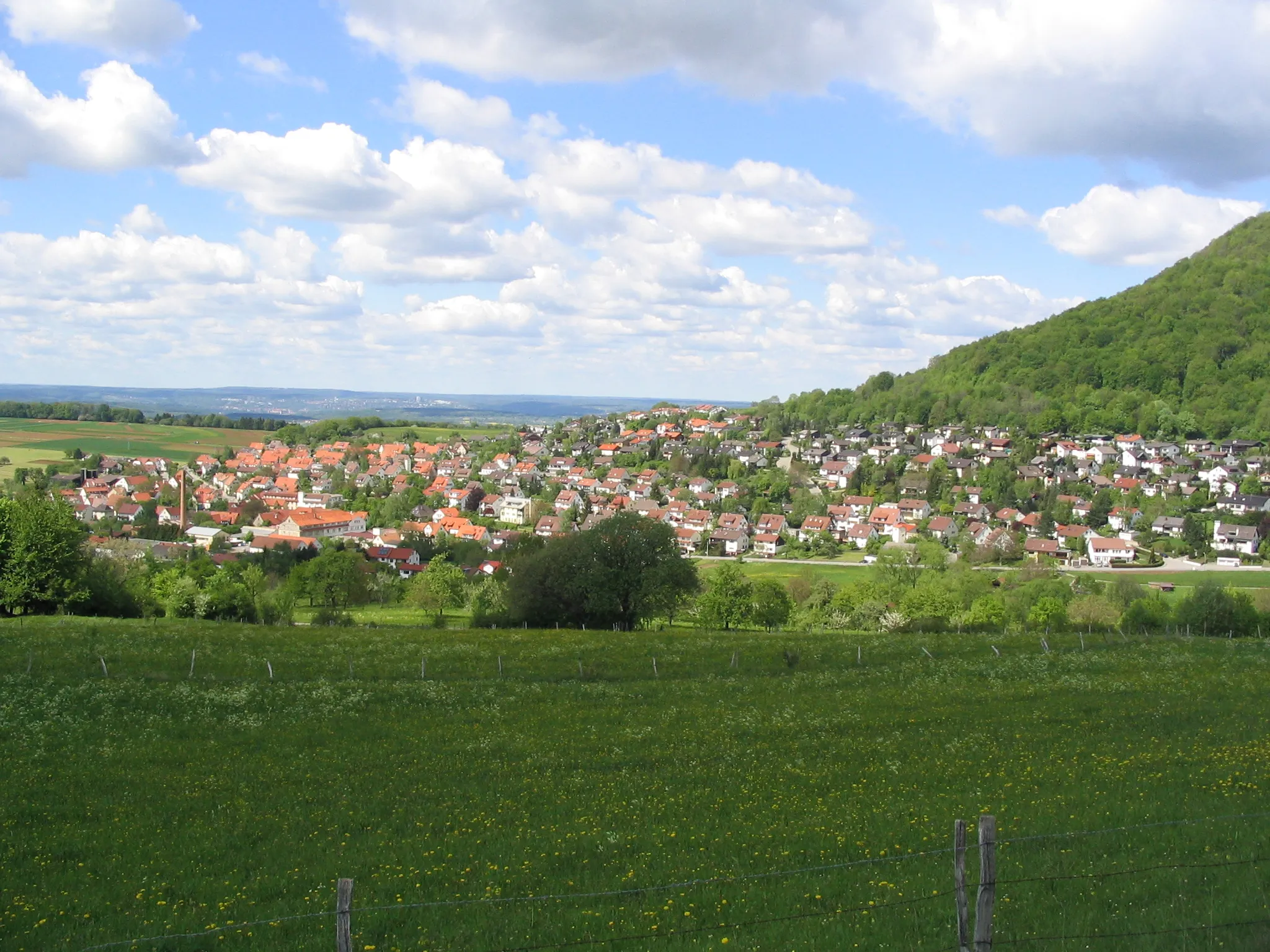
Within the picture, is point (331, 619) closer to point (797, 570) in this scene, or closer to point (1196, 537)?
point (797, 570)

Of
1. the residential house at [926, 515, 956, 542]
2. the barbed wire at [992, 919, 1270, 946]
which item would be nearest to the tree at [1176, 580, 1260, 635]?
the barbed wire at [992, 919, 1270, 946]

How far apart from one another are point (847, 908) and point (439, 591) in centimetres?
7099

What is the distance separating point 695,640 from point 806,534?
362 ft

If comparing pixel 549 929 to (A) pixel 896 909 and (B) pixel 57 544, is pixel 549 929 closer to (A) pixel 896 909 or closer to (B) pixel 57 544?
(A) pixel 896 909

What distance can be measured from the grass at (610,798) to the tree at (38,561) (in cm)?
1873

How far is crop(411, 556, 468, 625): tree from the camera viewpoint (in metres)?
78.6

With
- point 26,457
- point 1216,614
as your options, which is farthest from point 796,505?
point 26,457

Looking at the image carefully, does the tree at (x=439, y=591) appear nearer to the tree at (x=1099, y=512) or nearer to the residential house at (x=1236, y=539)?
the residential house at (x=1236, y=539)

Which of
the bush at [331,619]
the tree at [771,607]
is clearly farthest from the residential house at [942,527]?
the bush at [331,619]

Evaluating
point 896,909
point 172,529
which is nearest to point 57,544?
point 896,909

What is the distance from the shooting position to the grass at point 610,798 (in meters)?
10.5

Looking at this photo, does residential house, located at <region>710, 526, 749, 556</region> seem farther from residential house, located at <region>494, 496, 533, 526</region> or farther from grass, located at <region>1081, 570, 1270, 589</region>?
grass, located at <region>1081, 570, 1270, 589</region>

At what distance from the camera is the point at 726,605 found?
214ft

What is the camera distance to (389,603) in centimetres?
8281
